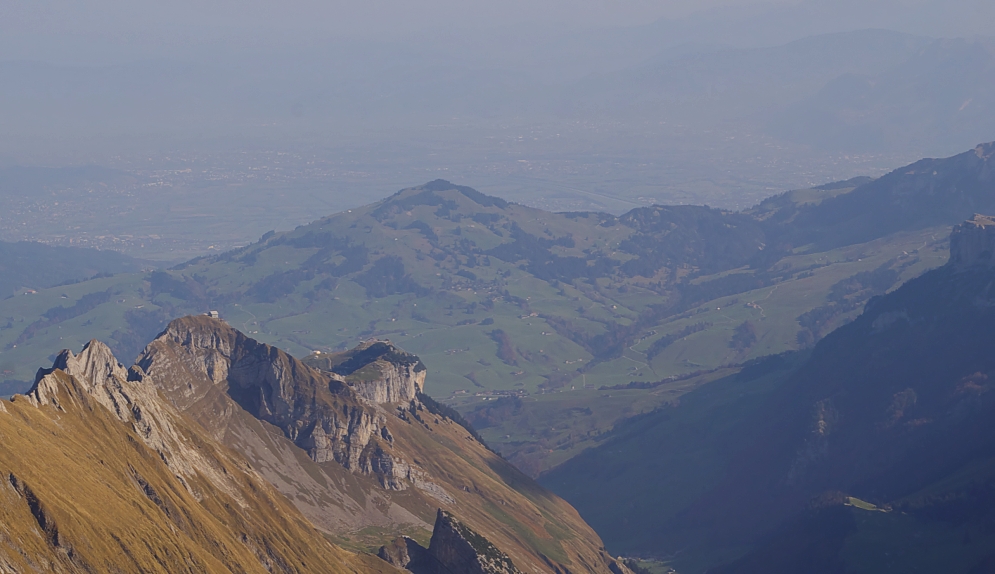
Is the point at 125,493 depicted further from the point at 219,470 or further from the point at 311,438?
the point at 311,438

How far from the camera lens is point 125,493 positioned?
102 meters

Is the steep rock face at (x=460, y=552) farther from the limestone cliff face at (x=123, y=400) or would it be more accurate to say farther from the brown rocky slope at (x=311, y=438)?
the limestone cliff face at (x=123, y=400)

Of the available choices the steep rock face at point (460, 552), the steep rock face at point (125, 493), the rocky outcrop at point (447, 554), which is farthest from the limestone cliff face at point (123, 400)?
the steep rock face at point (460, 552)

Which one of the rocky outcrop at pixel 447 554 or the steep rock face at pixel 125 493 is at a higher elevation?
the steep rock face at pixel 125 493

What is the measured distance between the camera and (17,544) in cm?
7862

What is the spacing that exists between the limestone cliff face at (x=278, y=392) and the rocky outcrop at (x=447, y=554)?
34565 mm

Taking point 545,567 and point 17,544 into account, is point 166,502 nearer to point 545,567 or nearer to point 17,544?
point 17,544

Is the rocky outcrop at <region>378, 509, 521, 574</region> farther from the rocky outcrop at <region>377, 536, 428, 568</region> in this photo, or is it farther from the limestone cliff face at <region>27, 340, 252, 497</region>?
the limestone cliff face at <region>27, 340, 252, 497</region>

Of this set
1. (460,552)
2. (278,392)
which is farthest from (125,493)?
(278,392)

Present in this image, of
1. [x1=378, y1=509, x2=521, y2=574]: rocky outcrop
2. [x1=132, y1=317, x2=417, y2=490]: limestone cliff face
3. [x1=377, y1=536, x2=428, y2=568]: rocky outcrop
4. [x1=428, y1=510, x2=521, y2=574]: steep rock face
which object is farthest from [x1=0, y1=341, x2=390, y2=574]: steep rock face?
[x1=132, y1=317, x2=417, y2=490]: limestone cliff face

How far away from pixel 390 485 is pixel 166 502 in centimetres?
7499

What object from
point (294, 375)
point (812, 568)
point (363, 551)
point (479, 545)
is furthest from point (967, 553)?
point (294, 375)

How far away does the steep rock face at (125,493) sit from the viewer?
8381 cm

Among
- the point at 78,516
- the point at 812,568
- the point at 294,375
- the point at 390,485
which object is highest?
the point at 78,516
